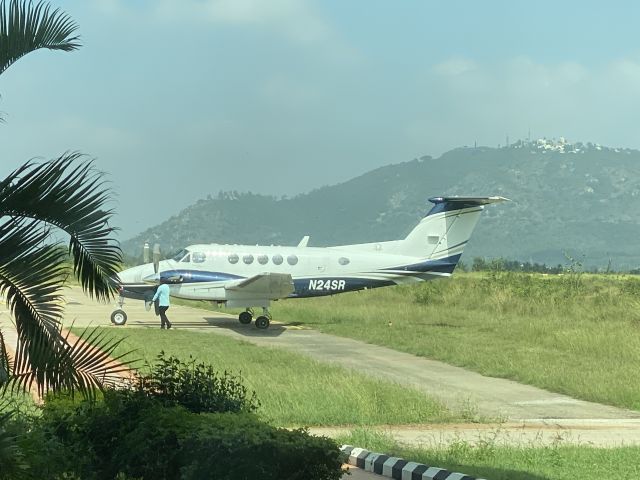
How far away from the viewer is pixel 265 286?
3200 centimetres

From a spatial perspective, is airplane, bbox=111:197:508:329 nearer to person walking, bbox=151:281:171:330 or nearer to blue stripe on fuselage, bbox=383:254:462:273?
blue stripe on fuselage, bbox=383:254:462:273

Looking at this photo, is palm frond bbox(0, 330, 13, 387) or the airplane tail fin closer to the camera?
palm frond bbox(0, 330, 13, 387)

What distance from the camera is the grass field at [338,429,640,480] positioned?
9711mm

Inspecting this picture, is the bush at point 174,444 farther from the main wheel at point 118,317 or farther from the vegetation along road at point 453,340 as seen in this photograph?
the main wheel at point 118,317

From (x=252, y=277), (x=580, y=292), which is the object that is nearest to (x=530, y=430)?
(x=252, y=277)

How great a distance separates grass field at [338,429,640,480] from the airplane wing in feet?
63.4

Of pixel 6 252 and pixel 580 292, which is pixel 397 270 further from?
pixel 6 252

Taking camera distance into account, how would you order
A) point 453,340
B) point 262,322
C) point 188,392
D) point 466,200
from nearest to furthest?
point 188,392
point 453,340
point 262,322
point 466,200

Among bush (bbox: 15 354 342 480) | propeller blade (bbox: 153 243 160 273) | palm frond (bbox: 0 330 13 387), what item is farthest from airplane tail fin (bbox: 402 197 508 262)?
palm frond (bbox: 0 330 13 387)

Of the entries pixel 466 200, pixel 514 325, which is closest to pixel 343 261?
pixel 466 200

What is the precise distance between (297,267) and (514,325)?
770 cm

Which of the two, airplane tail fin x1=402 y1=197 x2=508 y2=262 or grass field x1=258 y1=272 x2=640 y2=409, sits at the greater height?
airplane tail fin x1=402 y1=197 x2=508 y2=262

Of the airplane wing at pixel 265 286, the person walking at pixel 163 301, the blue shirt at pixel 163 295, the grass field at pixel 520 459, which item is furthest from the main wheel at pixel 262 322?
the grass field at pixel 520 459

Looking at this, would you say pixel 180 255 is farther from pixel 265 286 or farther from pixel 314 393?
pixel 314 393
